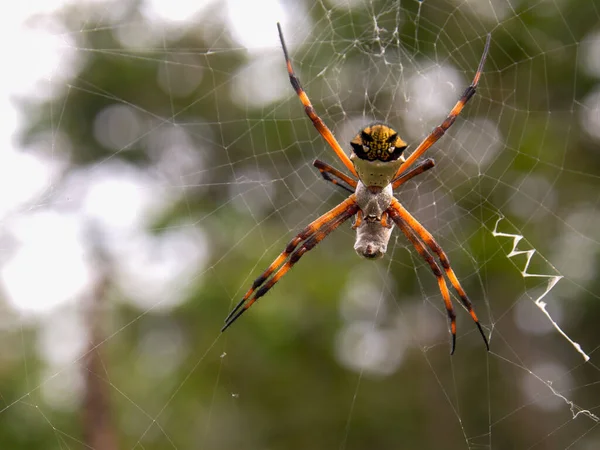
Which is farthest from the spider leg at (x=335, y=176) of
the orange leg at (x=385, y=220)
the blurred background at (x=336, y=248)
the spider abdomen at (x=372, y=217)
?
the blurred background at (x=336, y=248)

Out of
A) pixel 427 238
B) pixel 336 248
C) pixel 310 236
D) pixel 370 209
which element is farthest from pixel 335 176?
pixel 336 248

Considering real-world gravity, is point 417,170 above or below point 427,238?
above

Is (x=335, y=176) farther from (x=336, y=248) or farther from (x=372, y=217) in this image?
(x=336, y=248)

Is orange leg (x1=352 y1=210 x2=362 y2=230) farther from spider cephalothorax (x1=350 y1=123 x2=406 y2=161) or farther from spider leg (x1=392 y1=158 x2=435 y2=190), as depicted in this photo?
spider cephalothorax (x1=350 y1=123 x2=406 y2=161)

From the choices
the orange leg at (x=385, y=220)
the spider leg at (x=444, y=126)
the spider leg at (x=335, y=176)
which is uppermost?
the spider leg at (x=444, y=126)

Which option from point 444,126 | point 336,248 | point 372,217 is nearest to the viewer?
point 444,126

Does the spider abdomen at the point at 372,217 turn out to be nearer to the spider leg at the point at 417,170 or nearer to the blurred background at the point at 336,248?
the spider leg at the point at 417,170

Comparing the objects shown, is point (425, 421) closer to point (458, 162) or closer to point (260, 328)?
point (260, 328)

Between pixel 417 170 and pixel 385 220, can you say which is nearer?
pixel 417 170

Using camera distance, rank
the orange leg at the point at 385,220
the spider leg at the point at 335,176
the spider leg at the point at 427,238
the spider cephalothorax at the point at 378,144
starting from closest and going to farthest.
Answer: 1. the spider cephalothorax at the point at 378,144
2. the spider leg at the point at 335,176
3. the orange leg at the point at 385,220
4. the spider leg at the point at 427,238
